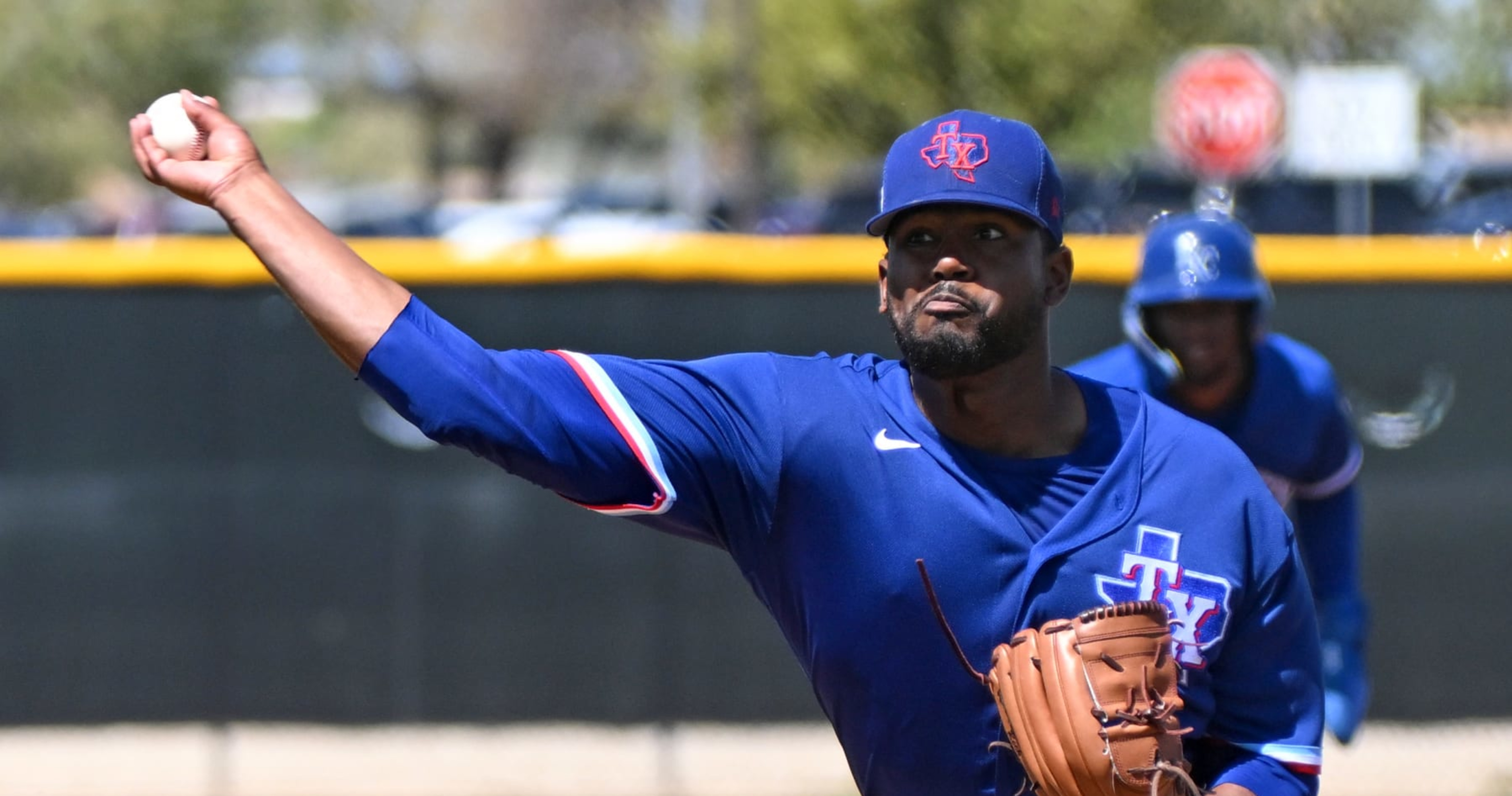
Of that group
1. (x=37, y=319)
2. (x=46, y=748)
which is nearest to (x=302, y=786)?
(x=46, y=748)

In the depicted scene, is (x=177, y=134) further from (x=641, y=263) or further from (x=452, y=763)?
(x=452, y=763)

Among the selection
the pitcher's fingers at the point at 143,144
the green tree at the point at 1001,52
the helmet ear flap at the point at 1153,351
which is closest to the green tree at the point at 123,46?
the green tree at the point at 1001,52

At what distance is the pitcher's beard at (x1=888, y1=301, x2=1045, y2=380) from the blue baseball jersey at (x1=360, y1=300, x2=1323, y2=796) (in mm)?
105

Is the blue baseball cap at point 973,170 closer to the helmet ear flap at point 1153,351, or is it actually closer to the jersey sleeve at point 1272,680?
the jersey sleeve at point 1272,680

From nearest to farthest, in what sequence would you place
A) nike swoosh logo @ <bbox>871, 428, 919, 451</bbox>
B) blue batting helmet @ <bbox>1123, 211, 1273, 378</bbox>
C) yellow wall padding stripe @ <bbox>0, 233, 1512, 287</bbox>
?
nike swoosh logo @ <bbox>871, 428, 919, 451</bbox> < blue batting helmet @ <bbox>1123, 211, 1273, 378</bbox> < yellow wall padding stripe @ <bbox>0, 233, 1512, 287</bbox>

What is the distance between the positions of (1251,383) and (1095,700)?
254 centimetres

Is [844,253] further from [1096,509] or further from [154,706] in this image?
[1096,509]

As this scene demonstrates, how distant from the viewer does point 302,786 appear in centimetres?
686

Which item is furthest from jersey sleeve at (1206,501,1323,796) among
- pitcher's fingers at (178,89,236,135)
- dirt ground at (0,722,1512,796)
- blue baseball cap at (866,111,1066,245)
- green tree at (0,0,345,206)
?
green tree at (0,0,345,206)

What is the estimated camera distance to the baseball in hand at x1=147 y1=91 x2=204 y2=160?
244 centimetres

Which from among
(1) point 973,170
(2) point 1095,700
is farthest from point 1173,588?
(1) point 973,170

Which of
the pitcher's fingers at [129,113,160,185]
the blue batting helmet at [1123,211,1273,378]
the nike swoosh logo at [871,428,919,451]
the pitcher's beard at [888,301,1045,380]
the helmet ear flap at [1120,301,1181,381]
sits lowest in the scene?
the nike swoosh logo at [871,428,919,451]

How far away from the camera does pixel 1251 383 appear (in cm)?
488

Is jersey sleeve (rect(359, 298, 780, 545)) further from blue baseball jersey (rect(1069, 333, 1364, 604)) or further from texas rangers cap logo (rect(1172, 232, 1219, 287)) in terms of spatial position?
texas rangers cap logo (rect(1172, 232, 1219, 287))
